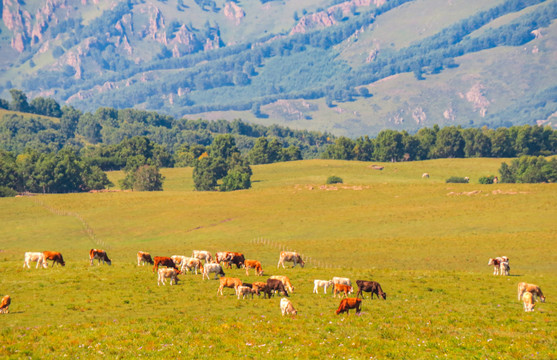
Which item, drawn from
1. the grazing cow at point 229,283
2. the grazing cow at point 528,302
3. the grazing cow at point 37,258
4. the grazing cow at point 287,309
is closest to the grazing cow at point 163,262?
the grazing cow at point 229,283

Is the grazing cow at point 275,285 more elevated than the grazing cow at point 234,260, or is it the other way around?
the grazing cow at point 275,285

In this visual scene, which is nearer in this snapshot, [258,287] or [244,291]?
[244,291]

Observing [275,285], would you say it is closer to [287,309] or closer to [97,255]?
[287,309]

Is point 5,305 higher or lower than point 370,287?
higher

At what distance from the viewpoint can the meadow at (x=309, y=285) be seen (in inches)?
1115

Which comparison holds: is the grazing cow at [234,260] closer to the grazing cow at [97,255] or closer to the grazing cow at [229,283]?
the grazing cow at [97,255]

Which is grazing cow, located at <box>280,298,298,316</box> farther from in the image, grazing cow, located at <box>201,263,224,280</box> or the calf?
grazing cow, located at <box>201,263,224,280</box>

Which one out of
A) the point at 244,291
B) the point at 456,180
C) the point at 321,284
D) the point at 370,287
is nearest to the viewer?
the point at 244,291

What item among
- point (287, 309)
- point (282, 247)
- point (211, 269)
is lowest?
point (282, 247)

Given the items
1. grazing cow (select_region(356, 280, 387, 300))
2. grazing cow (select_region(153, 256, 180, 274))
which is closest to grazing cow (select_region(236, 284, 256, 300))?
grazing cow (select_region(356, 280, 387, 300))

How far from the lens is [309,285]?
45.3 meters

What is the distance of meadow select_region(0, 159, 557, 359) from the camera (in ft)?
92.9

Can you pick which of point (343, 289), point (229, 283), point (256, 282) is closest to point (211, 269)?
point (256, 282)

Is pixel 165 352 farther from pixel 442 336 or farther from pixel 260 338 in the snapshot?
pixel 442 336
